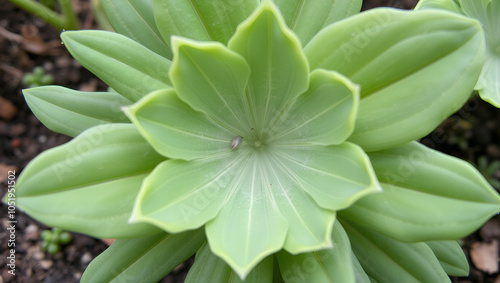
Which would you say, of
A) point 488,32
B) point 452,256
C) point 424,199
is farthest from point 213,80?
point 488,32

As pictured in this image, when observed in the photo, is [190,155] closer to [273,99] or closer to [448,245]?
[273,99]

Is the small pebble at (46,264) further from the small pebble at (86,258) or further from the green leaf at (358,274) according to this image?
the green leaf at (358,274)

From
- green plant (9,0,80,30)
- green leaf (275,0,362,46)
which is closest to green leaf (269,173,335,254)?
green leaf (275,0,362,46)

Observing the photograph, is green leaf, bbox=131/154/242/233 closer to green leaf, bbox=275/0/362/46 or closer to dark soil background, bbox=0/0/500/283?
green leaf, bbox=275/0/362/46

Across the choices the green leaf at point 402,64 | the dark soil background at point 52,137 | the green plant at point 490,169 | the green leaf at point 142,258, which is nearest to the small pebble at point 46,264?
the dark soil background at point 52,137

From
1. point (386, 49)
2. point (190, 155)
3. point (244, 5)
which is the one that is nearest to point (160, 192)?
point (190, 155)

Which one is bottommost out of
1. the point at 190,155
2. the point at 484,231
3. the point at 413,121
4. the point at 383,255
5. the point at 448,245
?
the point at 484,231
